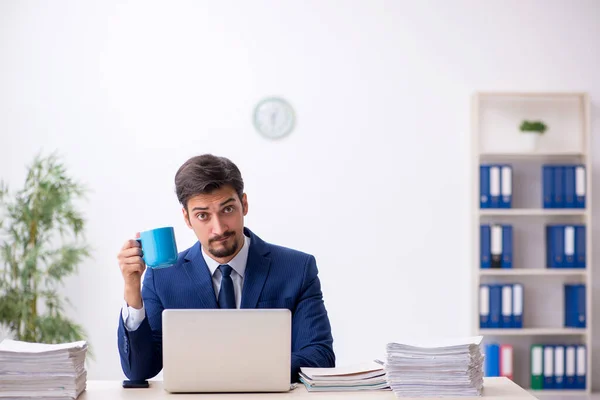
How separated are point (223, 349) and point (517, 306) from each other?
324 cm

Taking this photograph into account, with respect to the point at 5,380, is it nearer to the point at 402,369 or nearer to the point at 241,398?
the point at 241,398

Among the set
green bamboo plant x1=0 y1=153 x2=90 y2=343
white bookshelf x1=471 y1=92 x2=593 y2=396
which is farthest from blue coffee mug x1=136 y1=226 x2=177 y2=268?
white bookshelf x1=471 y1=92 x2=593 y2=396

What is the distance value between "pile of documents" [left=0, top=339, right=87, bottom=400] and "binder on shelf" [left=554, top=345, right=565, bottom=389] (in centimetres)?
361

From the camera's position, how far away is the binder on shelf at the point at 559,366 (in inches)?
190

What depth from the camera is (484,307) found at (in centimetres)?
479

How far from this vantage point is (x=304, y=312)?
2.63 meters

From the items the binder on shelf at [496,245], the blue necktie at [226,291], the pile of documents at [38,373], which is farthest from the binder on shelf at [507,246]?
the pile of documents at [38,373]

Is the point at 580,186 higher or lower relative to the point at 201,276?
higher

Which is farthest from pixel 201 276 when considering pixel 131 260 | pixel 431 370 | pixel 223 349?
pixel 431 370

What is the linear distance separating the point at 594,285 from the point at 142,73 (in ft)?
10.6

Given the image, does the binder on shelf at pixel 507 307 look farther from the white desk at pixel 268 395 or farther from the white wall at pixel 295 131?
the white desk at pixel 268 395

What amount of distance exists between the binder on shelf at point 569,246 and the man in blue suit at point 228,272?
8.70ft

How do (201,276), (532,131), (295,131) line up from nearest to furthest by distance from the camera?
(201,276), (532,131), (295,131)

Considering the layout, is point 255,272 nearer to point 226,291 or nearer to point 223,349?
Answer: point 226,291
